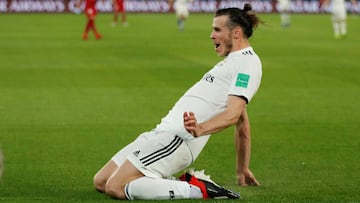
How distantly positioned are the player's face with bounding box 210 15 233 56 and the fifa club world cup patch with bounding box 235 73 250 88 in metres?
0.39

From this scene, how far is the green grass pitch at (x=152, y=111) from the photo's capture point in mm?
11175

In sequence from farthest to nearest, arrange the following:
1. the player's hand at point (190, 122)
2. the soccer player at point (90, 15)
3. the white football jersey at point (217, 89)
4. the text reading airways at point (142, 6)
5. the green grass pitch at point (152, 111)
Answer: the text reading airways at point (142, 6) < the soccer player at point (90, 15) < the green grass pitch at point (152, 111) < the white football jersey at point (217, 89) < the player's hand at point (190, 122)

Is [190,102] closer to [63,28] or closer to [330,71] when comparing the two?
[330,71]

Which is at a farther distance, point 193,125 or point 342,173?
point 342,173

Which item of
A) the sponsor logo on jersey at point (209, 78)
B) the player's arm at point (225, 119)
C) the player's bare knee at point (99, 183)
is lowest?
the player's bare knee at point (99, 183)

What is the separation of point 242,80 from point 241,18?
2.09ft

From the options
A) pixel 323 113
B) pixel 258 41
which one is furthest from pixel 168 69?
pixel 258 41

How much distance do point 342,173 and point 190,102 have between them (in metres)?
2.72

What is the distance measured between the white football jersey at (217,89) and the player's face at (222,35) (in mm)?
94

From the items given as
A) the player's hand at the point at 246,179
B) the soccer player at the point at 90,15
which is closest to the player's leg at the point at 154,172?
the player's hand at the point at 246,179

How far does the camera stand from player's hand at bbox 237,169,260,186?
424 inches

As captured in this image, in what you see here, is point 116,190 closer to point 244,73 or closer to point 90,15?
point 244,73

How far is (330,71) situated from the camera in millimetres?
25547

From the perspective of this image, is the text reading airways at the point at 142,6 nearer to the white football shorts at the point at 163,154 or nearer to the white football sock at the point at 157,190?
the white football shorts at the point at 163,154
